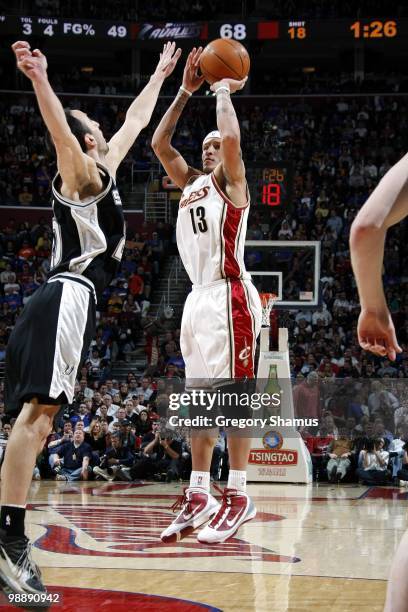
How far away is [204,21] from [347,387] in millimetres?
15880

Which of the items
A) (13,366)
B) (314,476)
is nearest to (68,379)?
(13,366)

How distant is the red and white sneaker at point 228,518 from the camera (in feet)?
18.0

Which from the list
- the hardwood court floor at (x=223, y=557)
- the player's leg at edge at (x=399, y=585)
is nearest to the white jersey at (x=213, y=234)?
the hardwood court floor at (x=223, y=557)

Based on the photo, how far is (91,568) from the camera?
19.0 ft

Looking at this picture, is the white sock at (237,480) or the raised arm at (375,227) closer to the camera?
the raised arm at (375,227)

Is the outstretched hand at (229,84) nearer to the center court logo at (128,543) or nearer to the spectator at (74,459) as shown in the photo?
the center court logo at (128,543)

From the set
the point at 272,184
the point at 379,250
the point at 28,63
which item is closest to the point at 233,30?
the point at 272,184

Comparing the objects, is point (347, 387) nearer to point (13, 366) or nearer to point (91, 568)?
point (91, 568)

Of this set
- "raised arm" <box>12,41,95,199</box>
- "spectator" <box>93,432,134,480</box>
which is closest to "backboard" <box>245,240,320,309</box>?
"spectator" <box>93,432,134,480</box>

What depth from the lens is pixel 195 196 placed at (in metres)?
5.96

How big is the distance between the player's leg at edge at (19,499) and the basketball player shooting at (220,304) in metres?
1.39

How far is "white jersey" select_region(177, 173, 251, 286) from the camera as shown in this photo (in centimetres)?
583

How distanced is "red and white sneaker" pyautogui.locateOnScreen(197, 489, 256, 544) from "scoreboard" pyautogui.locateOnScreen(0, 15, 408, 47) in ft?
73.1

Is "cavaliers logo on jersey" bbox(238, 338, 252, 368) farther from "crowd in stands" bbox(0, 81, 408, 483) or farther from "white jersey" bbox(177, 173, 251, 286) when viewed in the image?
"crowd in stands" bbox(0, 81, 408, 483)
